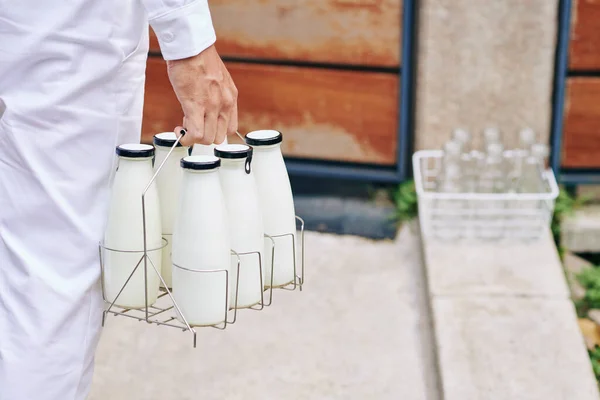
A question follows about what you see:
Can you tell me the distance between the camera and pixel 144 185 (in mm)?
1699

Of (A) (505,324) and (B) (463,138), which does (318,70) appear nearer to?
(B) (463,138)

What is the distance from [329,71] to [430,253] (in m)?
0.84

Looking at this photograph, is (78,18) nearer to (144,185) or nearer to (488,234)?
(144,185)

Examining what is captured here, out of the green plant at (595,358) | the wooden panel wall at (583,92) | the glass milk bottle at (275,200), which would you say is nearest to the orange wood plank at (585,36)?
the wooden panel wall at (583,92)

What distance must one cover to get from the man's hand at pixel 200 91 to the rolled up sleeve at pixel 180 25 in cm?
2

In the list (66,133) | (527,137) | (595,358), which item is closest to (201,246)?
(66,133)

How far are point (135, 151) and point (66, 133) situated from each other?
12cm

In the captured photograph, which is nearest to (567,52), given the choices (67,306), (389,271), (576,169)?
(576,169)

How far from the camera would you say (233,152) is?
167 centimetres

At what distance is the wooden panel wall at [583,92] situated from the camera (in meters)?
3.33

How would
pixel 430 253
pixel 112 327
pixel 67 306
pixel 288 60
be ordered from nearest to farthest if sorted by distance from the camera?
1. pixel 67 306
2. pixel 112 327
3. pixel 430 253
4. pixel 288 60

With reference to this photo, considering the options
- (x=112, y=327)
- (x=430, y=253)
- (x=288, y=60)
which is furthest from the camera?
(x=288, y=60)

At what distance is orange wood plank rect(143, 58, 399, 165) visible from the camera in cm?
356

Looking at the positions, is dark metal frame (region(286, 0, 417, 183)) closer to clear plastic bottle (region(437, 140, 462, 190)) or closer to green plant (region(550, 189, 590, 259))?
clear plastic bottle (region(437, 140, 462, 190))
